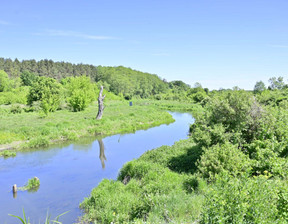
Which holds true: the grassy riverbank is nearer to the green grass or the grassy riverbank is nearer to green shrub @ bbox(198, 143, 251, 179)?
the green grass

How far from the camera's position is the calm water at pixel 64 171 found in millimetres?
11945

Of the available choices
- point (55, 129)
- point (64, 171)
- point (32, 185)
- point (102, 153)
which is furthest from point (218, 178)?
point (55, 129)

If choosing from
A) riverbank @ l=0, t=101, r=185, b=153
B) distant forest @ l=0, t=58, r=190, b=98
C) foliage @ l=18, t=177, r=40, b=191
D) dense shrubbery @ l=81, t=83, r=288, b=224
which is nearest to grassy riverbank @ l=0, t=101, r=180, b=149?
riverbank @ l=0, t=101, r=185, b=153

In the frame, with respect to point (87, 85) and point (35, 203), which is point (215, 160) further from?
point (87, 85)

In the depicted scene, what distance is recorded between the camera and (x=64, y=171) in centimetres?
1712

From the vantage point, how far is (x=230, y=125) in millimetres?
12914

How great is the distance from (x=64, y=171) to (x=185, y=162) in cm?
873

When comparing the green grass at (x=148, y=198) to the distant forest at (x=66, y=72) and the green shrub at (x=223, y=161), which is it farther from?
the distant forest at (x=66, y=72)

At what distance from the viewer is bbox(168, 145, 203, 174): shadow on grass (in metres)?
13.4

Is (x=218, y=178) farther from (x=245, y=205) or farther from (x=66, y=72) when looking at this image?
(x=66, y=72)

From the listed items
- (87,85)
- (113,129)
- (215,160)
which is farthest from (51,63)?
(215,160)

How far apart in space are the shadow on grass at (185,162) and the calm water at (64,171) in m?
2.15

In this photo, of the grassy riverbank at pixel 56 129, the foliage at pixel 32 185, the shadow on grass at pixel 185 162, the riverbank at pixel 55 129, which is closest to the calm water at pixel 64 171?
the foliage at pixel 32 185

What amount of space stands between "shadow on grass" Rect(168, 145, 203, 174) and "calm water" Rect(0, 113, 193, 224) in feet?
7.04
